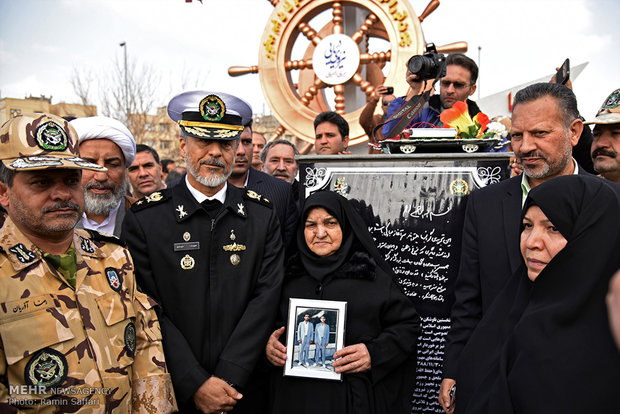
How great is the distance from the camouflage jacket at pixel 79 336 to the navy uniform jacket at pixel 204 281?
0.70 feet

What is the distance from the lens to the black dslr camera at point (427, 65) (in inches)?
117

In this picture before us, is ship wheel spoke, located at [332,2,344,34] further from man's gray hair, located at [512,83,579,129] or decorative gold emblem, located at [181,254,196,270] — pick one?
decorative gold emblem, located at [181,254,196,270]

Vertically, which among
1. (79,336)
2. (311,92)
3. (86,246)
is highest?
(311,92)

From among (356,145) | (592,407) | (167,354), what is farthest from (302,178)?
(356,145)

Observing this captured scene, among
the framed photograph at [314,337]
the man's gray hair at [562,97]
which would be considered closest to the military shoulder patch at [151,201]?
the framed photograph at [314,337]

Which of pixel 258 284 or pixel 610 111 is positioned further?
pixel 610 111

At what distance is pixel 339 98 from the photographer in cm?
876

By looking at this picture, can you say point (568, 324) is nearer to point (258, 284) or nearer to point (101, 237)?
point (258, 284)

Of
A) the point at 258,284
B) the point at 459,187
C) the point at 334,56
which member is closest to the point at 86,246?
the point at 258,284

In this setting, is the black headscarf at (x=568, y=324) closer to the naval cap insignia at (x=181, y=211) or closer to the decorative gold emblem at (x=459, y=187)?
the decorative gold emblem at (x=459, y=187)

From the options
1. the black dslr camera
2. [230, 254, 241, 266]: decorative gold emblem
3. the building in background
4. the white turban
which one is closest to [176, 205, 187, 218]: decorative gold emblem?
[230, 254, 241, 266]: decorative gold emblem

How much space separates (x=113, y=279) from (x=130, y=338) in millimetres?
269

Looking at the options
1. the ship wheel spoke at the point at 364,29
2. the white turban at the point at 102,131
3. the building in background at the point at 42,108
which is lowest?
the white turban at the point at 102,131

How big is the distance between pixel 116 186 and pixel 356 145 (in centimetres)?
617
